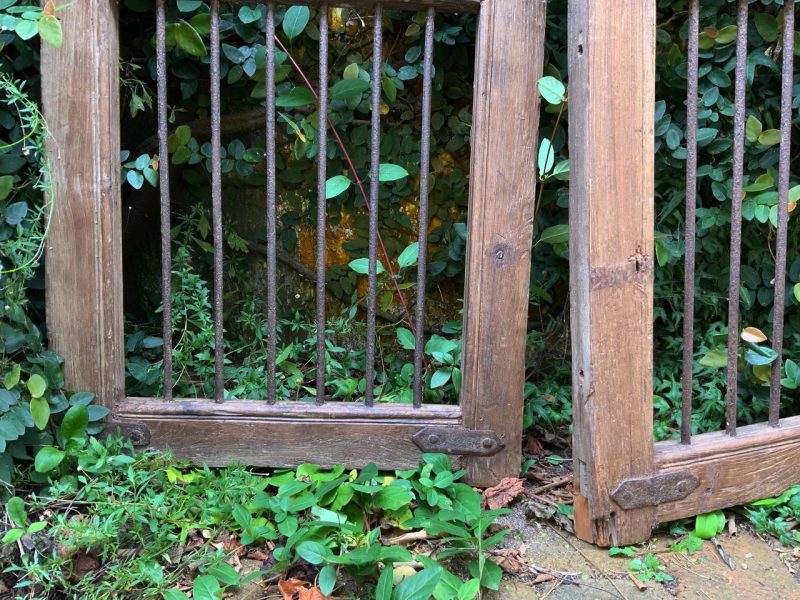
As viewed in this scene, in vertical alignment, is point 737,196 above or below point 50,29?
below

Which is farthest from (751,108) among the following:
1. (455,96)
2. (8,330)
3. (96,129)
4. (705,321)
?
(8,330)

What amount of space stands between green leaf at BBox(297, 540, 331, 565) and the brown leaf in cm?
55

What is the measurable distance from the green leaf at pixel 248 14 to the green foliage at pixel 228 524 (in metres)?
1.26

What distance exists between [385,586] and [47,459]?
37.3 inches

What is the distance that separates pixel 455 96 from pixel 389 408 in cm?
112

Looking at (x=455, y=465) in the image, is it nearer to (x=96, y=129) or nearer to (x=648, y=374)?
(x=648, y=374)

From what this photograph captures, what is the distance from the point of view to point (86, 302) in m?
2.03

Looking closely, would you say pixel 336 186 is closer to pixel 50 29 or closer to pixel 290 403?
pixel 290 403

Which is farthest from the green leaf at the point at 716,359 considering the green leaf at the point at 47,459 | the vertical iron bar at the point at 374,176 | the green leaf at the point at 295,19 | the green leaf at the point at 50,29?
Result: the green leaf at the point at 50,29

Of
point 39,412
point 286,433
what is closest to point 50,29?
point 39,412

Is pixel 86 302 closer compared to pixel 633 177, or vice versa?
pixel 633 177

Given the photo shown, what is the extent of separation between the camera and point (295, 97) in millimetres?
2273

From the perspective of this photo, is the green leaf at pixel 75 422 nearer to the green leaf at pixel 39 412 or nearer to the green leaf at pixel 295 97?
the green leaf at pixel 39 412

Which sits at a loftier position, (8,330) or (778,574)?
(8,330)
